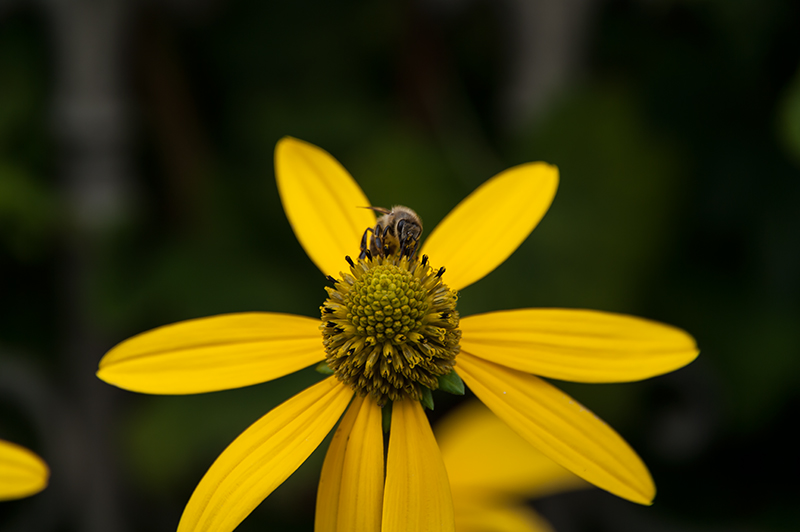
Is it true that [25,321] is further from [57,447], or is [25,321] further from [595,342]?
[595,342]

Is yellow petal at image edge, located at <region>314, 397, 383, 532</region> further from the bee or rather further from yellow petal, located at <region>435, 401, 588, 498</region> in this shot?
yellow petal, located at <region>435, 401, 588, 498</region>

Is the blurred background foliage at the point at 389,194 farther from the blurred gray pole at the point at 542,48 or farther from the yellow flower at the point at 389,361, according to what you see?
the yellow flower at the point at 389,361

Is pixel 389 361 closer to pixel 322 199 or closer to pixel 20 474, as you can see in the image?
pixel 322 199

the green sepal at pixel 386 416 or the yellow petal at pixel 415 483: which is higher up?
the green sepal at pixel 386 416

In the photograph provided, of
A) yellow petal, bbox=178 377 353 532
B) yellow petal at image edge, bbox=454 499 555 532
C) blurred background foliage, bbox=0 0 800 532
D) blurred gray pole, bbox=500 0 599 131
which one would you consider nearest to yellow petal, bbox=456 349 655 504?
yellow petal, bbox=178 377 353 532

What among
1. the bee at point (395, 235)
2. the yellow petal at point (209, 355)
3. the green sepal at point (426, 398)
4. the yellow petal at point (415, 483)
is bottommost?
the yellow petal at point (415, 483)

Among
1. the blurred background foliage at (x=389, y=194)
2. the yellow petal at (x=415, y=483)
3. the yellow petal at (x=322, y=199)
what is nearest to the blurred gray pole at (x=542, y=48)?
the blurred background foliage at (x=389, y=194)
